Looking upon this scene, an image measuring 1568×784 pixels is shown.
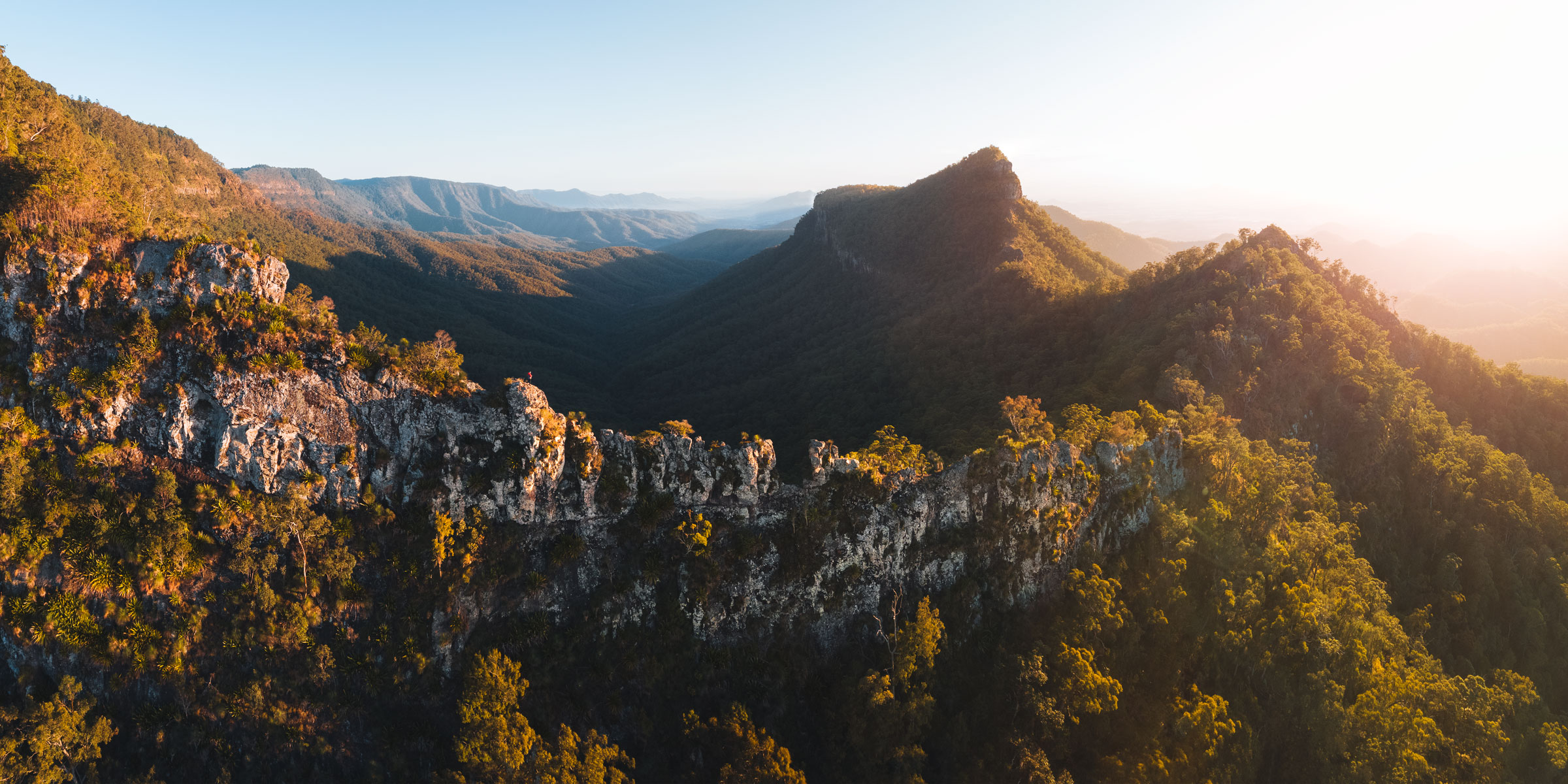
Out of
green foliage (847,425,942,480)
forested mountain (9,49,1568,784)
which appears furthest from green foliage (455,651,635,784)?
green foliage (847,425,942,480)

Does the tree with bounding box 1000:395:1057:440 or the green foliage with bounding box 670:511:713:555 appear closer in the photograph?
the green foliage with bounding box 670:511:713:555

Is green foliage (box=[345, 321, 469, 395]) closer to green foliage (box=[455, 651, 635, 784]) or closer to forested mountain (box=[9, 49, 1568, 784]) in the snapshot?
forested mountain (box=[9, 49, 1568, 784])

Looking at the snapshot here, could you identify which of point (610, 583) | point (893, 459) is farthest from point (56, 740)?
point (893, 459)

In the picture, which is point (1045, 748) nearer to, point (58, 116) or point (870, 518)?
point (870, 518)

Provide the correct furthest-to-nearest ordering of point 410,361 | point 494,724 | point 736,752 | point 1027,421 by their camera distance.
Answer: point 1027,421 < point 410,361 < point 736,752 < point 494,724

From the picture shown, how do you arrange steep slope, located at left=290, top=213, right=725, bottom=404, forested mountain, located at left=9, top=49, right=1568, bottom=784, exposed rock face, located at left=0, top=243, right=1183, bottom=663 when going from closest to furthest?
forested mountain, located at left=9, top=49, right=1568, bottom=784 → exposed rock face, located at left=0, top=243, right=1183, bottom=663 → steep slope, located at left=290, top=213, right=725, bottom=404

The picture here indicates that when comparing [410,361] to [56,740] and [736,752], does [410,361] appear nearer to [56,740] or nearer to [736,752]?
[56,740]

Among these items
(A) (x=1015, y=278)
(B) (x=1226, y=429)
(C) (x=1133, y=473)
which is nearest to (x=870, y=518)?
(C) (x=1133, y=473)
